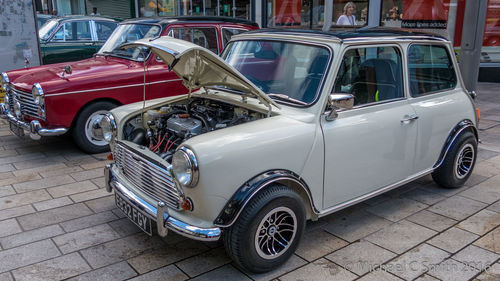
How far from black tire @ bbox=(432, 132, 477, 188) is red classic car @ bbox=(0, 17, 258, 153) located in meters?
3.77

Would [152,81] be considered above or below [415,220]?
above

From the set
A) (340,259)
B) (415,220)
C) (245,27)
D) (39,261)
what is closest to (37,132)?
(39,261)

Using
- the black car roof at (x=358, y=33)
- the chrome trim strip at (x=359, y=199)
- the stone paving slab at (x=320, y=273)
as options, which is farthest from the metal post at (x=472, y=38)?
the stone paving slab at (x=320, y=273)

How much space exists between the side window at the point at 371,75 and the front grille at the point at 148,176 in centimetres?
155

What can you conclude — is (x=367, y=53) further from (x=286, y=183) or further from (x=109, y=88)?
(x=109, y=88)

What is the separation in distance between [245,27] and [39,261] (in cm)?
517

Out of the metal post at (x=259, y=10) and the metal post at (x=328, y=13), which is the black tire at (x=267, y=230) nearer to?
the metal post at (x=328, y=13)

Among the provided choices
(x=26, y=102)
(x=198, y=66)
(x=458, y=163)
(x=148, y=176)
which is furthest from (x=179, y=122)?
(x=26, y=102)

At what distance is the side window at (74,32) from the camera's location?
9883mm

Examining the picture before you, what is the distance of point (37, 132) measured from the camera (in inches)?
223

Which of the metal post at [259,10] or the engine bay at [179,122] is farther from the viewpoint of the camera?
the metal post at [259,10]

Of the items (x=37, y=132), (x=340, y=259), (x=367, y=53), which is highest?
(x=367, y=53)

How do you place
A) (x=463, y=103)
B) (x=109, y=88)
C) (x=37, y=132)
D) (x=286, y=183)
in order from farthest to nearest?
(x=109, y=88), (x=37, y=132), (x=463, y=103), (x=286, y=183)

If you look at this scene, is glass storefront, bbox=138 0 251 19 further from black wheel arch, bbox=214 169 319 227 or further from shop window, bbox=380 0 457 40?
black wheel arch, bbox=214 169 319 227
